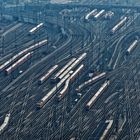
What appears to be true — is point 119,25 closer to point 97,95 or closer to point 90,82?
point 90,82

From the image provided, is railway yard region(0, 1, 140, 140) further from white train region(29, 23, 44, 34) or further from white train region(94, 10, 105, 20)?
white train region(94, 10, 105, 20)

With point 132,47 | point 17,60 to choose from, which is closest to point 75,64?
point 17,60

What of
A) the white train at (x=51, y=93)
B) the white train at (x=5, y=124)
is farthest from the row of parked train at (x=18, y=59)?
the white train at (x=5, y=124)

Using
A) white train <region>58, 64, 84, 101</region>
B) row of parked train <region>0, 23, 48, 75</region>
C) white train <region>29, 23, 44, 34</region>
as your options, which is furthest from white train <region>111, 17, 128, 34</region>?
white train <region>58, 64, 84, 101</region>

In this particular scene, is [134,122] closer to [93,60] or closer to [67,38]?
[93,60]

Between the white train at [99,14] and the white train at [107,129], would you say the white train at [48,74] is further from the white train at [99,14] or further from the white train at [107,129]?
the white train at [99,14]

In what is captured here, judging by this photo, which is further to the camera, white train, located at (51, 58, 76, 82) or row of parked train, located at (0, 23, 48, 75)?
row of parked train, located at (0, 23, 48, 75)

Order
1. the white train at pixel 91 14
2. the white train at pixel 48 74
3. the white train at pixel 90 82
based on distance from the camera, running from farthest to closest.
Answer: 1. the white train at pixel 91 14
2. the white train at pixel 48 74
3. the white train at pixel 90 82

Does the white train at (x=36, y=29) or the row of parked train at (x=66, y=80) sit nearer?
the row of parked train at (x=66, y=80)

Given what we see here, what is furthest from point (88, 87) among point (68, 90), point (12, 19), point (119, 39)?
point (12, 19)
